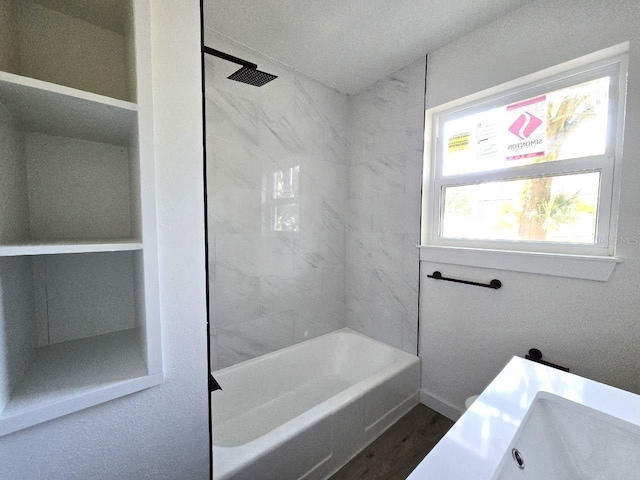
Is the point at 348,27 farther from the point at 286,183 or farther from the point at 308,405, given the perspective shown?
the point at 308,405

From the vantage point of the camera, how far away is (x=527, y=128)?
1.49 m

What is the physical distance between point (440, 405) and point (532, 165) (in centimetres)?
159

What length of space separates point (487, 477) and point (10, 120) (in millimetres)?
1423

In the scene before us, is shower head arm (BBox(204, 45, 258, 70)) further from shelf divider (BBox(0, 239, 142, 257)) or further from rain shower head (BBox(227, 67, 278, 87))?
shelf divider (BBox(0, 239, 142, 257))

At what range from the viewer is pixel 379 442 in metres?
1.58

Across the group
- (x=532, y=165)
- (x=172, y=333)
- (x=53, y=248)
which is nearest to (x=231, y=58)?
(x=53, y=248)

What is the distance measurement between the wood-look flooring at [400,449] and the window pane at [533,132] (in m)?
1.61

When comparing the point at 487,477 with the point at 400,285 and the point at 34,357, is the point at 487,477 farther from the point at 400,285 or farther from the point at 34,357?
the point at 400,285

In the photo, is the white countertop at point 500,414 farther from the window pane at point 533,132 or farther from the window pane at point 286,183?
the window pane at point 286,183

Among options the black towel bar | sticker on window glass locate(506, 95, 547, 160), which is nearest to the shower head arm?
sticker on window glass locate(506, 95, 547, 160)

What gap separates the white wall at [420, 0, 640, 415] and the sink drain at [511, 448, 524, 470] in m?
0.92

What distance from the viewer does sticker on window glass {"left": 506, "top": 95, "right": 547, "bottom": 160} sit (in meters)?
1.44

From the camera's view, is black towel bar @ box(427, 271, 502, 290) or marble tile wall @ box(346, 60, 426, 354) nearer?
black towel bar @ box(427, 271, 502, 290)

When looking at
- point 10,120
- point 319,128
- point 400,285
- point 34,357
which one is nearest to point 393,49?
point 319,128
